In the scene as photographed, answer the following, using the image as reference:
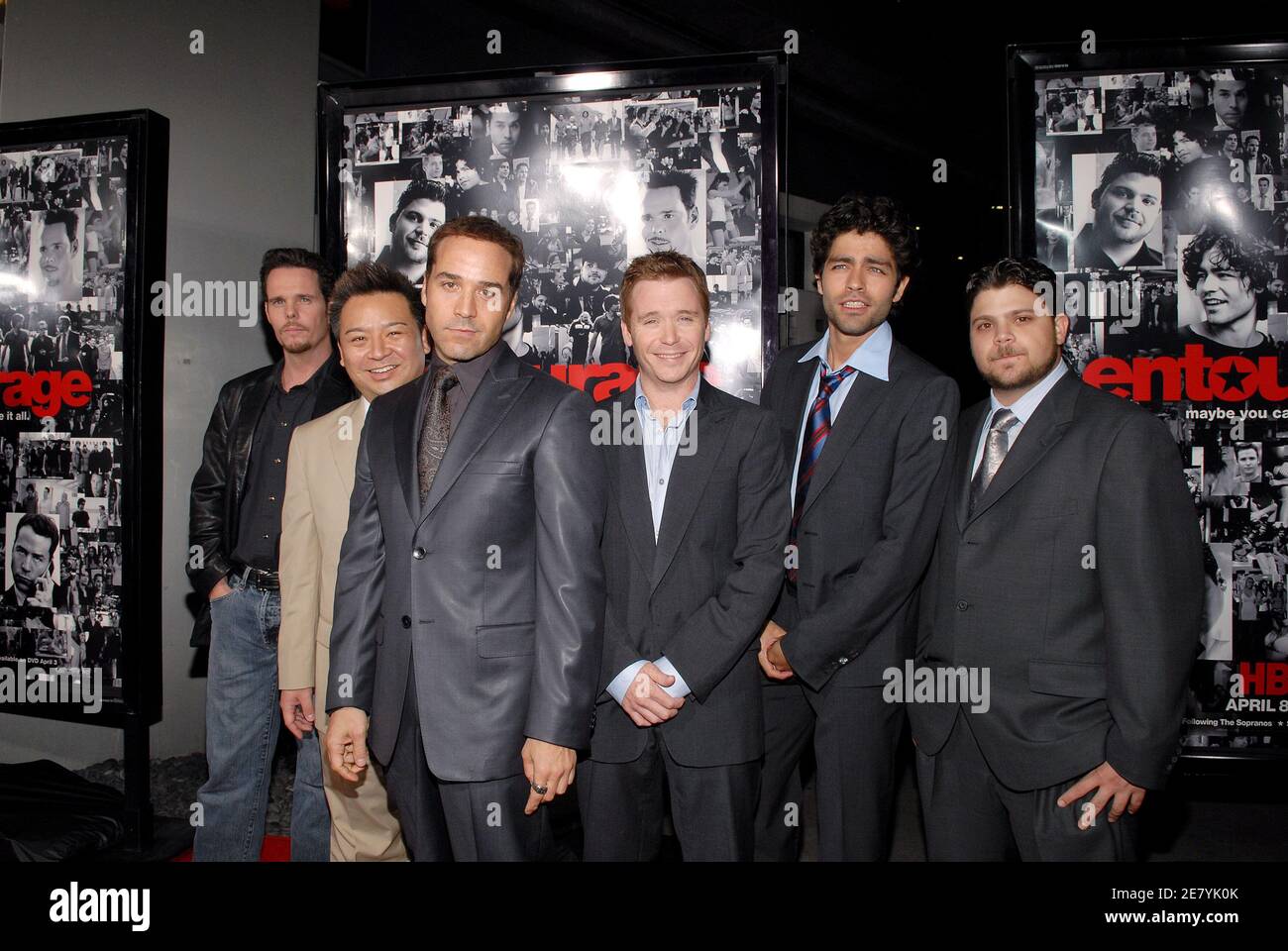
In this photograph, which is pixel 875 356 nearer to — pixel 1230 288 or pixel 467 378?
pixel 467 378

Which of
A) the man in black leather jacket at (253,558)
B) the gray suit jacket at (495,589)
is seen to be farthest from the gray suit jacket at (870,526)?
the man in black leather jacket at (253,558)

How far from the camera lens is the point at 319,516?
272 cm

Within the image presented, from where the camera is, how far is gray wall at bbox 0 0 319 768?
412 cm

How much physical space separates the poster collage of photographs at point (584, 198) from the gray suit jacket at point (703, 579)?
3.18ft

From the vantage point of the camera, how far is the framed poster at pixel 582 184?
3.21 meters

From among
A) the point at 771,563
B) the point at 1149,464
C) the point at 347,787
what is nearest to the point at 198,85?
the point at 347,787

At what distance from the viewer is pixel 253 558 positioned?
3051mm

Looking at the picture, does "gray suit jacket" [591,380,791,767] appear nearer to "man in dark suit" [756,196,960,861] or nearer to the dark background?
"man in dark suit" [756,196,960,861]

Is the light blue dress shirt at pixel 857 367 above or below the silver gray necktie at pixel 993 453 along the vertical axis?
above

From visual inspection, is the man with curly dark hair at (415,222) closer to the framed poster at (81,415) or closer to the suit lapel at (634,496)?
the framed poster at (81,415)

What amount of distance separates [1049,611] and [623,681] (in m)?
1.03

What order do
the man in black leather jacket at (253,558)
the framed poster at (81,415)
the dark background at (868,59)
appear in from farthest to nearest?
the dark background at (868,59) < the framed poster at (81,415) < the man in black leather jacket at (253,558)

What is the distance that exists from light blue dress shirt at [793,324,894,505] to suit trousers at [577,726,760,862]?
79cm

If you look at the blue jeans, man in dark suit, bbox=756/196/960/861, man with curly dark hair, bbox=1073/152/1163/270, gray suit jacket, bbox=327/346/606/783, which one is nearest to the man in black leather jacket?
the blue jeans
